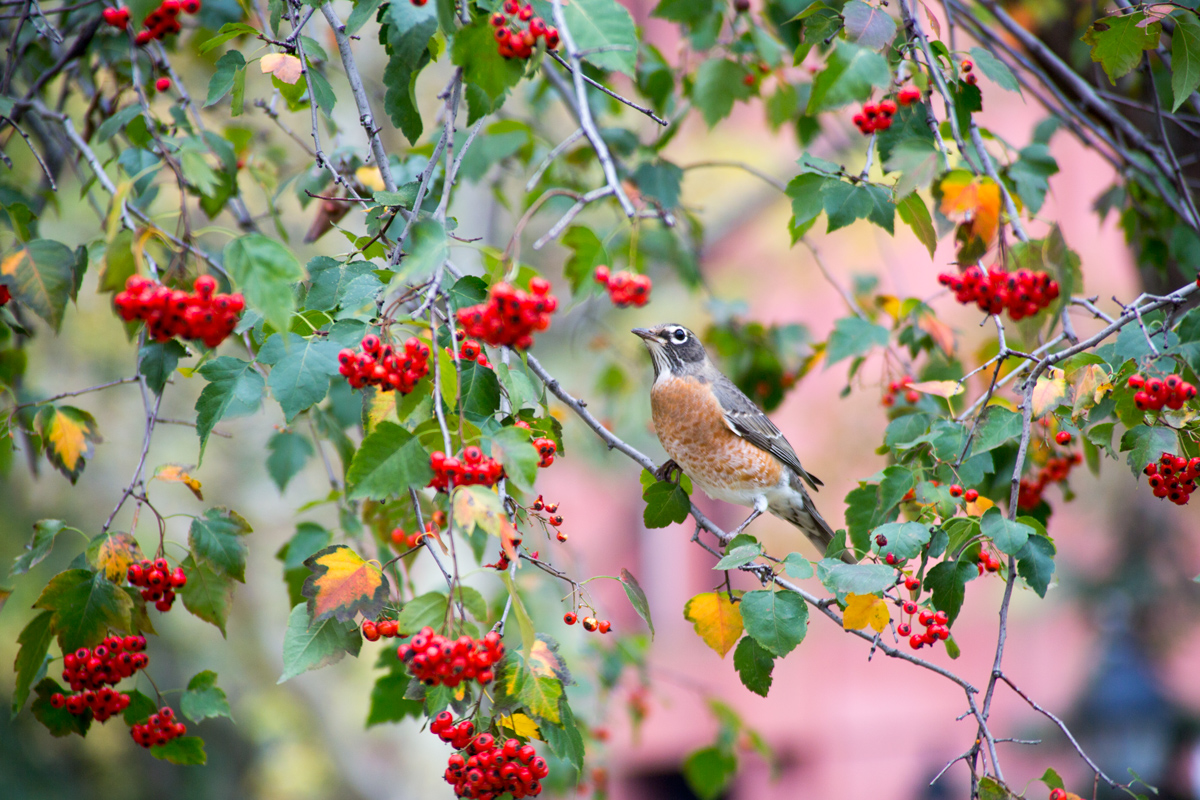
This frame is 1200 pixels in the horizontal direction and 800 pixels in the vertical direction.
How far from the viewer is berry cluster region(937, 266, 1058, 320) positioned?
71.7 inches

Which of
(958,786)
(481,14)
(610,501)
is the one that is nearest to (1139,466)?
(481,14)

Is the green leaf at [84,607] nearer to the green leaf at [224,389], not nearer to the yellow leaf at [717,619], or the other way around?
the green leaf at [224,389]

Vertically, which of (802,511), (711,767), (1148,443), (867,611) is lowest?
(711,767)

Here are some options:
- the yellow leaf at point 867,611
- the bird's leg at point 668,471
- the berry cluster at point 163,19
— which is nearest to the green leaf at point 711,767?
the bird's leg at point 668,471

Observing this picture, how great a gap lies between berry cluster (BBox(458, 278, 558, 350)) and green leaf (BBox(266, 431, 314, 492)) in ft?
5.61

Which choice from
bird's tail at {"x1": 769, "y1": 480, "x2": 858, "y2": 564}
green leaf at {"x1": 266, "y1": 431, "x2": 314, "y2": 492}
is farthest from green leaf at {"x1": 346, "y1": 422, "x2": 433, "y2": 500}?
bird's tail at {"x1": 769, "y1": 480, "x2": 858, "y2": 564}

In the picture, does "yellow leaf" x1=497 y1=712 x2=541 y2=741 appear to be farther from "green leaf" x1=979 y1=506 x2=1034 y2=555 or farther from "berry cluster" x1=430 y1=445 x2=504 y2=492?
"green leaf" x1=979 y1=506 x2=1034 y2=555

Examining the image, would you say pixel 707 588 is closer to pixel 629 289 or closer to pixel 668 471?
pixel 668 471

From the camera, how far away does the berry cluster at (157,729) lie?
6.40 ft

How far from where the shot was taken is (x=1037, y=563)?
180 centimetres

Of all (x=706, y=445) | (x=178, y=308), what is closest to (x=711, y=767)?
(x=706, y=445)

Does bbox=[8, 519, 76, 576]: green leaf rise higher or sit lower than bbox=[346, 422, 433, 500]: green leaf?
lower

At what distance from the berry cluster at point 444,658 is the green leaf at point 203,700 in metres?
0.88

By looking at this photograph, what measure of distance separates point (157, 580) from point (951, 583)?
163cm
